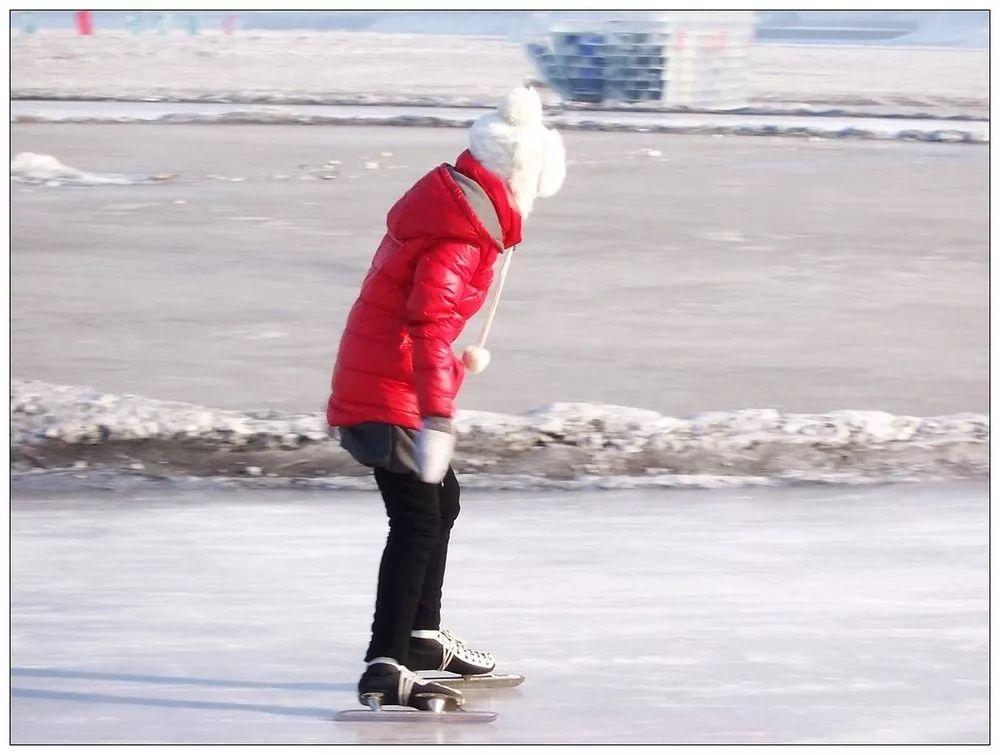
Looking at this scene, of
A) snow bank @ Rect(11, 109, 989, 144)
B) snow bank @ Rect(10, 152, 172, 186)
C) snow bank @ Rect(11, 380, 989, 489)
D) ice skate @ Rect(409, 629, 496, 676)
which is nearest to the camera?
ice skate @ Rect(409, 629, 496, 676)

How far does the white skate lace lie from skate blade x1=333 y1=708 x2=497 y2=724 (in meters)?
0.15

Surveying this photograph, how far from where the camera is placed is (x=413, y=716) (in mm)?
2713

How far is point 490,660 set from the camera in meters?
2.89

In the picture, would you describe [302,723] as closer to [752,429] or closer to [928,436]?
[752,429]

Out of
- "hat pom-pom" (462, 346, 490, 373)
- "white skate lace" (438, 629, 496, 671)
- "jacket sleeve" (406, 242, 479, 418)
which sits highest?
"jacket sleeve" (406, 242, 479, 418)

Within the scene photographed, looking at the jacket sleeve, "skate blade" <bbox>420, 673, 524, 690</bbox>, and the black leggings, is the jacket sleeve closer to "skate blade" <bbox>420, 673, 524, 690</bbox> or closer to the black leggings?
the black leggings

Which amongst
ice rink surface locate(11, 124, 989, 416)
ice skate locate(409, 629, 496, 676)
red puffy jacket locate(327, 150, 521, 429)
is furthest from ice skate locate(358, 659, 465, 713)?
ice rink surface locate(11, 124, 989, 416)

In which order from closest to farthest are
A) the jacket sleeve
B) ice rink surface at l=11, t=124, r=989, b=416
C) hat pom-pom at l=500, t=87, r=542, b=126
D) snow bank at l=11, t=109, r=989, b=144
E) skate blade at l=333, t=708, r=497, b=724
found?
1. the jacket sleeve
2. hat pom-pom at l=500, t=87, r=542, b=126
3. skate blade at l=333, t=708, r=497, b=724
4. ice rink surface at l=11, t=124, r=989, b=416
5. snow bank at l=11, t=109, r=989, b=144

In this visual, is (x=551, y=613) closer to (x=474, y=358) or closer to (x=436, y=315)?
(x=474, y=358)

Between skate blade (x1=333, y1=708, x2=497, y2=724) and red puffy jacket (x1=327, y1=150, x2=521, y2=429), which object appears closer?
red puffy jacket (x1=327, y1=150, x2=521, y2=429)

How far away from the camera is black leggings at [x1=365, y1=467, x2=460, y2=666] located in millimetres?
2643

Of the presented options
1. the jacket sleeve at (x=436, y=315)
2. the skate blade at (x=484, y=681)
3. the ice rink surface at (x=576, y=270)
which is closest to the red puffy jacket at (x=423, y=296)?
the jacket sleeve at (x=436, y=315)

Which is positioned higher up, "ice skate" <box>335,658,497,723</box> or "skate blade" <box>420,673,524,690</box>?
"ice skate" <box>335,658,497,723</box>

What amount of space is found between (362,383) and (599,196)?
519cm
